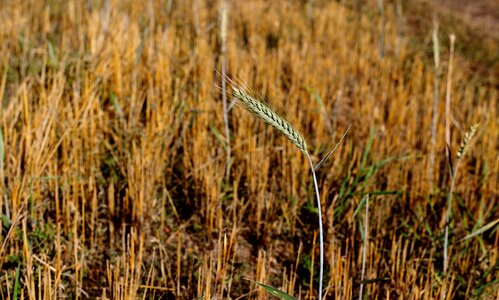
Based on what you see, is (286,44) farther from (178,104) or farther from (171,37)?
(178,104)

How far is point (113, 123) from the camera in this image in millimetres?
2680

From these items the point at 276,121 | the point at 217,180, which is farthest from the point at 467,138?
the point at 217,180

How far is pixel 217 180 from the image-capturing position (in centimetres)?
221

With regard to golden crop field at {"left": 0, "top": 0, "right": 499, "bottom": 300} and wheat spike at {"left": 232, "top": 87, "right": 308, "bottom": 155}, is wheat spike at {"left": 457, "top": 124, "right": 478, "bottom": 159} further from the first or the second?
wheat spike at {"left": 232, "top": 87, "right": 308, "bottom": 155}

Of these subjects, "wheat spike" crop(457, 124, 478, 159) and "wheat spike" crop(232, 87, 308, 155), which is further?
"wheat spike" crop(457, 124, 478, 159)

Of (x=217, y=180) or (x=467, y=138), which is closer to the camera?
(x=467, y=138)

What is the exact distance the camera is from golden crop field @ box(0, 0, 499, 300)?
180 centimetres

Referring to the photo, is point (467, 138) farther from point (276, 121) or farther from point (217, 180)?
point (217, 180)

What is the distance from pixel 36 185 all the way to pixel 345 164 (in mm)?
1284

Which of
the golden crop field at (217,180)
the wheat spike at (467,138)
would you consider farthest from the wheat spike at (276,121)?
the wheat spike at (467,138)

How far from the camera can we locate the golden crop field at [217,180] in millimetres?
1799

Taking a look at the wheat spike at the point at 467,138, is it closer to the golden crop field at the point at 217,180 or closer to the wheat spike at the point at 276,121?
the golden crop field at the point at 217,180

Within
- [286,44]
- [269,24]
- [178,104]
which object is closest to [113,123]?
[178,104]

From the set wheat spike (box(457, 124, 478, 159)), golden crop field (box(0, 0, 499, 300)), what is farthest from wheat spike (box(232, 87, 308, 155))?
wheat spike (box(457, 124, 478, 159))
